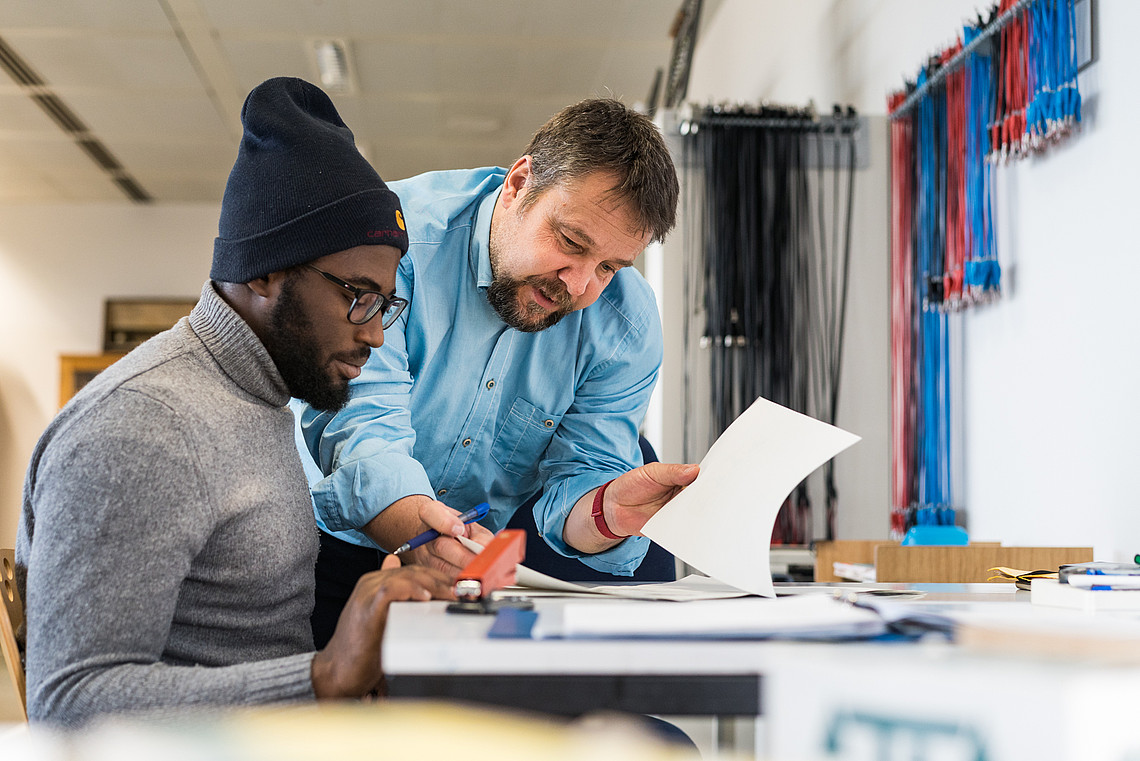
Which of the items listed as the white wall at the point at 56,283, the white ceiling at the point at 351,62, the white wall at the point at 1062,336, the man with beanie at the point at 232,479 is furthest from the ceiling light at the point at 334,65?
the man with beanie at the point at 232,479

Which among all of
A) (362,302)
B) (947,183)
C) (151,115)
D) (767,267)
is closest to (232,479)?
(362,302)

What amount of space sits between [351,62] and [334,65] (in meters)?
0.09

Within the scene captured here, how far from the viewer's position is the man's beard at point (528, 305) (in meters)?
1.58

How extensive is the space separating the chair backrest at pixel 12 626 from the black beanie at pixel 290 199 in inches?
15.0

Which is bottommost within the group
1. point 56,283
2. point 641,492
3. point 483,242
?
point 641,492

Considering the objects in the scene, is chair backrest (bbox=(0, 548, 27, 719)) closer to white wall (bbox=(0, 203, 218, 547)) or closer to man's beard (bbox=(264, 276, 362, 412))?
man's beard (bbox=(264, 276, 362, 412))

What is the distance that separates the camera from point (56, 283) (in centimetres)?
847

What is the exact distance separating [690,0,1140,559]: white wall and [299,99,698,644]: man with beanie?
0.93 metres

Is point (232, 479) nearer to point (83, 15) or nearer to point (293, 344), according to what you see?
point (293, 344)

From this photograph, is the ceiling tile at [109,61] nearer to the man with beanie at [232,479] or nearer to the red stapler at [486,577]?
the man with beanie at [232,479]

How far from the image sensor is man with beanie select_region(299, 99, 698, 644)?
1454 mm

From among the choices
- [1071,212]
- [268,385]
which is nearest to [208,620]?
[268,385]

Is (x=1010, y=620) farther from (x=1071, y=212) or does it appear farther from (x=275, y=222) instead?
(x=1071, y=212)

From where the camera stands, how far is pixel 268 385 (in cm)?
111
